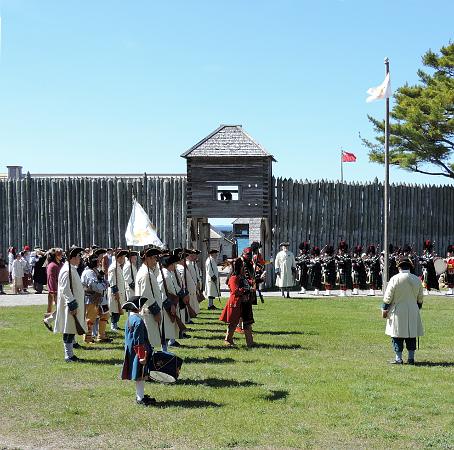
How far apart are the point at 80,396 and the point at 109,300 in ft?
21.9

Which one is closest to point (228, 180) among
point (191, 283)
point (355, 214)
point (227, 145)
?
point (227, 145)

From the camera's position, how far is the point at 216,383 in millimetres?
11289

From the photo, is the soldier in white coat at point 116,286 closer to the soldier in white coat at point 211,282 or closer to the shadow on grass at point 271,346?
the shadow on grass at point 271,346

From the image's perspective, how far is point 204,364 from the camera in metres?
12.9

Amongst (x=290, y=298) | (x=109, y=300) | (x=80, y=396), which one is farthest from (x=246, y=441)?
(x=290, y=298)

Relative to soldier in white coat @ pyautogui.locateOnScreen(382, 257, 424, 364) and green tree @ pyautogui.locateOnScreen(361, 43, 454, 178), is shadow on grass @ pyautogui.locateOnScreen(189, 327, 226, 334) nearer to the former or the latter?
soldier in white coat @ pyautogui.locateOnScreen(382, 257, 424, 364)

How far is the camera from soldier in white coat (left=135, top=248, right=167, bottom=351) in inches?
488

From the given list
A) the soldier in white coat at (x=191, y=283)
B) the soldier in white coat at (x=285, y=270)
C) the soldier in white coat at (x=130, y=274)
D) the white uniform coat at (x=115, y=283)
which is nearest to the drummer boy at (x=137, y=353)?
the soldier in white coat at (x=130, y=274)

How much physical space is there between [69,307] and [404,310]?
5521 mm

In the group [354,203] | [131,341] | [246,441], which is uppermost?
[354,203]

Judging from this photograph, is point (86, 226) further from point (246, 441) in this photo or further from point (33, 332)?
point (246, 441)

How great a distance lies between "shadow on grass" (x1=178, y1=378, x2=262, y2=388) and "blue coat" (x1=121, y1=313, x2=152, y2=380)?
56.4 inches

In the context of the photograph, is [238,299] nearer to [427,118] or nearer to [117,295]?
[117,295]

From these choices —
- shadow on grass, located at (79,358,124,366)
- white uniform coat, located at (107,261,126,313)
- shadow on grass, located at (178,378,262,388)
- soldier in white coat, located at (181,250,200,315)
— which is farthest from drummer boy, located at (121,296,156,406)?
soldier in white coat, located at (181,250,200,315)
